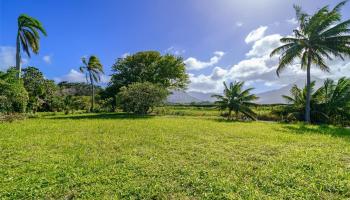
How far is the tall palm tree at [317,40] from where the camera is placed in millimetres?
16609

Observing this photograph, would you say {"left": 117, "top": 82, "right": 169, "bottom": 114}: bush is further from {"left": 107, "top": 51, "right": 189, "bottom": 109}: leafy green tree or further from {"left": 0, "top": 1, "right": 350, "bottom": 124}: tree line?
{"left": 107, "top": 51, "right": 189, "bottom": 109}: leafy green tree

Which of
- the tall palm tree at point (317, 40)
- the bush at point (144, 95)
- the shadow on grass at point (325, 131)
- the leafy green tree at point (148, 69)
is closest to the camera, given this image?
the shadow on grass at point (325, 131)

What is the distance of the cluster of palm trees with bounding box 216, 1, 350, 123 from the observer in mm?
16703

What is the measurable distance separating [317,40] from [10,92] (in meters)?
22.7

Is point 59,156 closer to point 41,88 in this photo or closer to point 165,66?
point 41,88

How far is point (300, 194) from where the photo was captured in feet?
12.4

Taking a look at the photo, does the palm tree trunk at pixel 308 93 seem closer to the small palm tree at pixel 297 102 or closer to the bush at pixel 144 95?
the small palm tree at pixel 297 102

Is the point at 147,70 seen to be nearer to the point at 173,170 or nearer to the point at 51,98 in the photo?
the point at 51,98

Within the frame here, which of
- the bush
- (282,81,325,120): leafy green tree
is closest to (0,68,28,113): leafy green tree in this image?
the bush

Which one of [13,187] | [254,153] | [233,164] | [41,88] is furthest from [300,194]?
[41,88]

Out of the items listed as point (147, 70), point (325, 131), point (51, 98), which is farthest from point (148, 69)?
point (325, 131)

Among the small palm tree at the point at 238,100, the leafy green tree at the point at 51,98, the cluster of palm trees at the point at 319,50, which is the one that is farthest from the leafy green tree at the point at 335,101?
the leafy green tree at the point at 51,98

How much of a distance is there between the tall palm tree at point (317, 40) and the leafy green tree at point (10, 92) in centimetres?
2027

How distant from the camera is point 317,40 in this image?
1727cm
